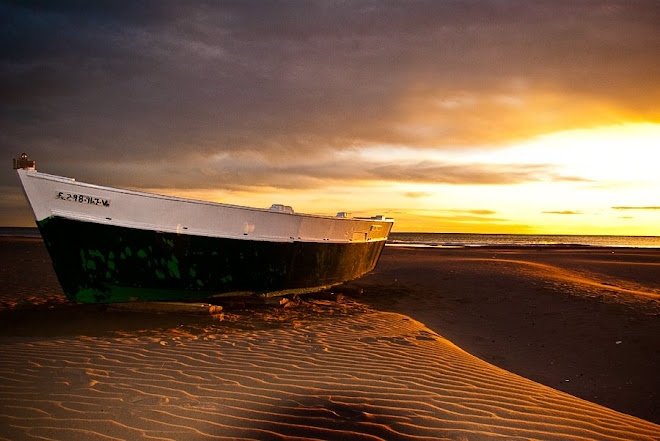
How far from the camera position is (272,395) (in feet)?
14.6

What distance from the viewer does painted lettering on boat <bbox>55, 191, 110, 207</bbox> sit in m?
7.70

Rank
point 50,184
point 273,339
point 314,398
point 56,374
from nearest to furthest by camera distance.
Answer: point 314,398 → point 56,374 → point 273,339 → point 50,184

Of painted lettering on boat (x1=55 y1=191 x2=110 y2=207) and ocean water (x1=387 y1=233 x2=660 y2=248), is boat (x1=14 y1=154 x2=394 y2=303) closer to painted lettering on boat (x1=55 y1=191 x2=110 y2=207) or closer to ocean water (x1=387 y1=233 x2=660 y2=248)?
painted lettering on boat (x1=55 y1=191 x2=110 y2=207)

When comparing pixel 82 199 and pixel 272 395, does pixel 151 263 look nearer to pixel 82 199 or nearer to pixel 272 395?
pixel 82 199

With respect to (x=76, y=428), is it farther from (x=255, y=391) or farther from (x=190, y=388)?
(x=255, y=391)

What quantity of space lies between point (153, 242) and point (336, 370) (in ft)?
16.2

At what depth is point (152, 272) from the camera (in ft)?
27.7

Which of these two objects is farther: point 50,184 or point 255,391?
point 50,184

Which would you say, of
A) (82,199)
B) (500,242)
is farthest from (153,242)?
(500,242)

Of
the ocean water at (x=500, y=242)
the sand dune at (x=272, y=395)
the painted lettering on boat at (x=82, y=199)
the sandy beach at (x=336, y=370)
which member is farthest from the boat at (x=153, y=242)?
the ocean water at (x=500, y=242)

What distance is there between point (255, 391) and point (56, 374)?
248cm

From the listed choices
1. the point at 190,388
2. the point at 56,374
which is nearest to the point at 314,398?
the point at 190,388

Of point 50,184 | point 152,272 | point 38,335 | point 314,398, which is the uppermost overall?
point 50,184

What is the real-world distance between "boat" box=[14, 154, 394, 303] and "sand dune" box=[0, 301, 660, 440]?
1860mm
